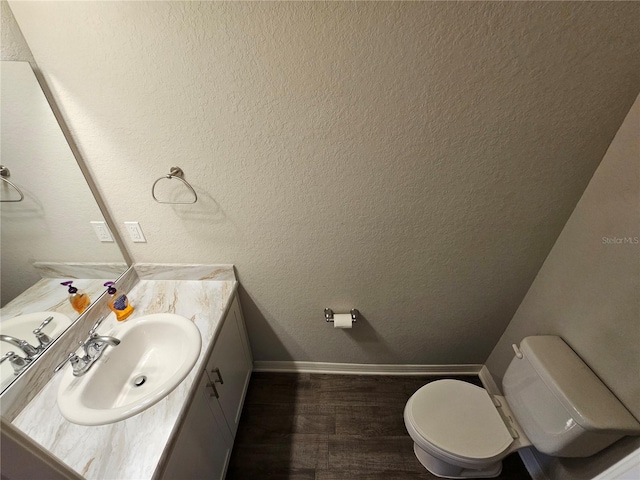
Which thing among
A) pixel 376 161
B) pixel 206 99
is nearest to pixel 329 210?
pixel 376 161

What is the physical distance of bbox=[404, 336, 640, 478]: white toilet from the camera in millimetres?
922

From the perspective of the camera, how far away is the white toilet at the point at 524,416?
92 centimetres

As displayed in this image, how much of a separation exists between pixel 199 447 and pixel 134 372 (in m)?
0.39

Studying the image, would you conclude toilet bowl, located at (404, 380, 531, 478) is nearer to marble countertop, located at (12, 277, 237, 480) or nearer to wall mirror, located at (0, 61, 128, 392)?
marble countertop, located at (12, 277, 237, 480)

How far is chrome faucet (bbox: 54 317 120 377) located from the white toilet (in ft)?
4.22

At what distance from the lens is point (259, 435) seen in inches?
57.2

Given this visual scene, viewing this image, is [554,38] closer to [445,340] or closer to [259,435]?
[445,340]

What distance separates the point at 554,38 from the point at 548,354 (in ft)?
3.77

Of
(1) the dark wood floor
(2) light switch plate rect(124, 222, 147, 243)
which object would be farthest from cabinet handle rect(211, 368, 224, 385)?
(2) light switch plate rect(124, 222, 147, 243)

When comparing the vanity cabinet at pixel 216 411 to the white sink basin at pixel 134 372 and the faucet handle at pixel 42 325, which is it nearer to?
the white sink basin at pixel 134 372

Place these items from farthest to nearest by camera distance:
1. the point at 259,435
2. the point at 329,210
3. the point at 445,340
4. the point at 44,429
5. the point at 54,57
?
the point at 445,340 < the point at 259,435 < the point at 329,210 < the point at 54,57 < the point at 44,429

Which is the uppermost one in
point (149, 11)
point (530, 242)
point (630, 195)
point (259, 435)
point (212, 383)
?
point (149, 11)

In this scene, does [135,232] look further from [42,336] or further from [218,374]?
[218,374]

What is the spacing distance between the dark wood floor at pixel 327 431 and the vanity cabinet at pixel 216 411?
14 cm
